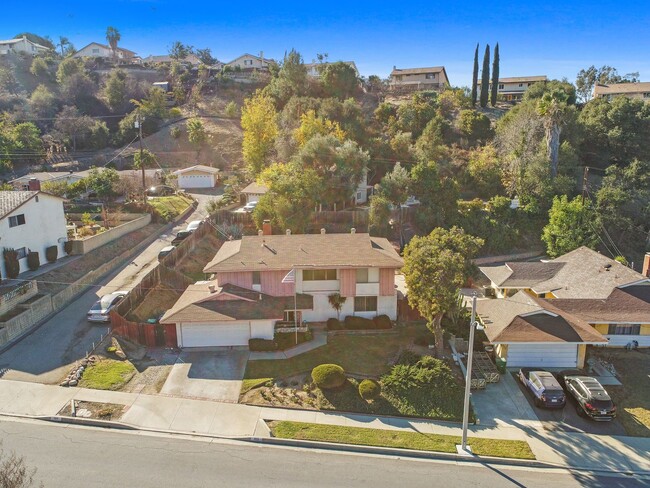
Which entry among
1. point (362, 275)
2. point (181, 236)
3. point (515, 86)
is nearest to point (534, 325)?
point (362, 275)

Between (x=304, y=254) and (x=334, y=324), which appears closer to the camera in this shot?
(x=334, y=324)

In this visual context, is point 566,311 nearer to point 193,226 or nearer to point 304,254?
point 304,254

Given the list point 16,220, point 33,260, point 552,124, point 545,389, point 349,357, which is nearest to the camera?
point 545,389

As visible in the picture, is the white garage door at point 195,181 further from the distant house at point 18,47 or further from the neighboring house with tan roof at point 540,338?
the distant house at point 18,47

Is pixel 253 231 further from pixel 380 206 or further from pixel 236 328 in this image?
pixel 236 328

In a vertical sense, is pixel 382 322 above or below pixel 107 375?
above

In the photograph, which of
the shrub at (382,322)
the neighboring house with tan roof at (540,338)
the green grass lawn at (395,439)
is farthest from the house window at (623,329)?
the shrub at (382,322)

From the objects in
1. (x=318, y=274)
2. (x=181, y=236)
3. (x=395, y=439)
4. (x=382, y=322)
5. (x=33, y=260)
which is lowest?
(x=395, y=439)
